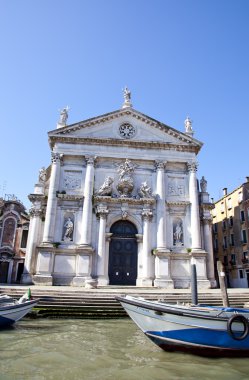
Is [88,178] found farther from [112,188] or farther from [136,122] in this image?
[136,122]

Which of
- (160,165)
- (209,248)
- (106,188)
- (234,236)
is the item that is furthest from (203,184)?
(234,236)

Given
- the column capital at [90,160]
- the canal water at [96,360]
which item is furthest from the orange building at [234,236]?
the canal water at [96,360]

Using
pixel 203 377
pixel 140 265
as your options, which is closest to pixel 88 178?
pixel 140 265

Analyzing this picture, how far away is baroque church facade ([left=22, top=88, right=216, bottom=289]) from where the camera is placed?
68.3 feet

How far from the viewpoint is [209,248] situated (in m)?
22.8

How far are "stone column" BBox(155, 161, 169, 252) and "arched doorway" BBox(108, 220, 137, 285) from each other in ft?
6.17

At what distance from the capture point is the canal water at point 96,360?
6055 millimetres

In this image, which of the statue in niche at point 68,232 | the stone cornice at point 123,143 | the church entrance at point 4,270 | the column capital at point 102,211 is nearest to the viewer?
the statue in niche at point 68,232

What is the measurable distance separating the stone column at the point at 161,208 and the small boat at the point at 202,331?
43.4ft

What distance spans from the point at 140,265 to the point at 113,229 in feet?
10.8

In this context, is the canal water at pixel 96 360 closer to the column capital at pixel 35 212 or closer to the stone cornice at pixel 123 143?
the column capital at pixel 35 212

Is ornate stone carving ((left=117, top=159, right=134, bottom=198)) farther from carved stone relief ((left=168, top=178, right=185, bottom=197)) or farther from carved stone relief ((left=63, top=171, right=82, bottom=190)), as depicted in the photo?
carved stone relief ((left=168, top=178, right=185, bottom=197))

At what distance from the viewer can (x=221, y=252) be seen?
3603 cm

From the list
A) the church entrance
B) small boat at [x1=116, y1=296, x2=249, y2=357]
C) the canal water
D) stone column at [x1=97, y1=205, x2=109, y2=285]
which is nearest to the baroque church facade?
stone column at [x1=97, y1=205, x2=109, y2=285]
